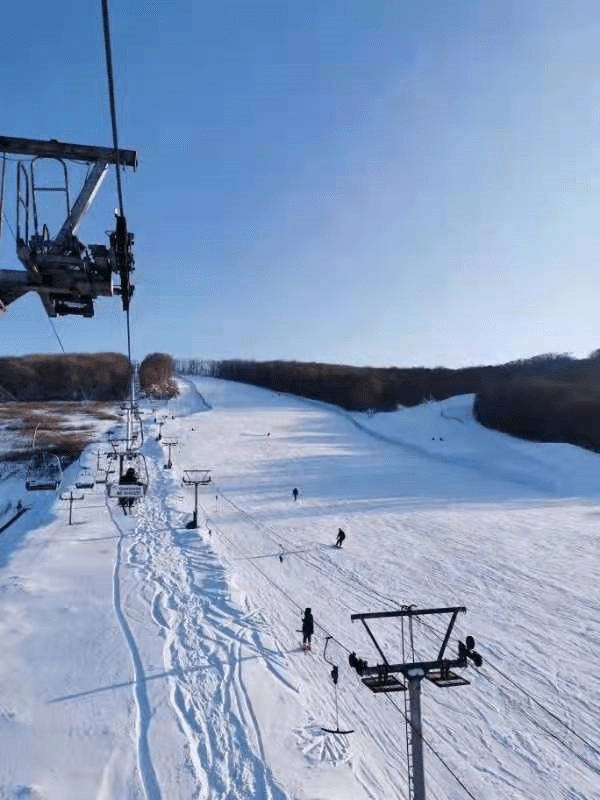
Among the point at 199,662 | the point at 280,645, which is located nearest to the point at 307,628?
the point at 280,645

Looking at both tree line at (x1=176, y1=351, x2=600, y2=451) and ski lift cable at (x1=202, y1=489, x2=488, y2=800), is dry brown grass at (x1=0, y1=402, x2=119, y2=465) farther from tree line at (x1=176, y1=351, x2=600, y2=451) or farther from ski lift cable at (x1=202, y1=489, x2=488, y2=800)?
tree line at (x1=176, y1=351, x2=600, y2=451)

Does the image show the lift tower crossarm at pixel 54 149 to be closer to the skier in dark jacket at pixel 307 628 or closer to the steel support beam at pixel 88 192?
the steel support beam at pixel 88 192

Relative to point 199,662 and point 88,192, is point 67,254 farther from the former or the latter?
point 199,662

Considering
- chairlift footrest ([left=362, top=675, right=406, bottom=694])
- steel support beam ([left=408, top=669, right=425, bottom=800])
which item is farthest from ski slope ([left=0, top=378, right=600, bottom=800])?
chairlift footrest ([left=362, top=675, right=406, bottom=694])

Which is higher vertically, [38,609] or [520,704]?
[38,609]

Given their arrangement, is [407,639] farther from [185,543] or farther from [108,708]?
[185,543]

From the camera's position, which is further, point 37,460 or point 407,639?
point 37,460

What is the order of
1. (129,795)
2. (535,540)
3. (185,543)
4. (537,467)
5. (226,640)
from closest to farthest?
(129,795), (226,640), (185,543), (535,540), (537,467)

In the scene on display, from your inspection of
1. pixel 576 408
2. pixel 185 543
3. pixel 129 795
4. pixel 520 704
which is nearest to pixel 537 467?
pixel 576 408
